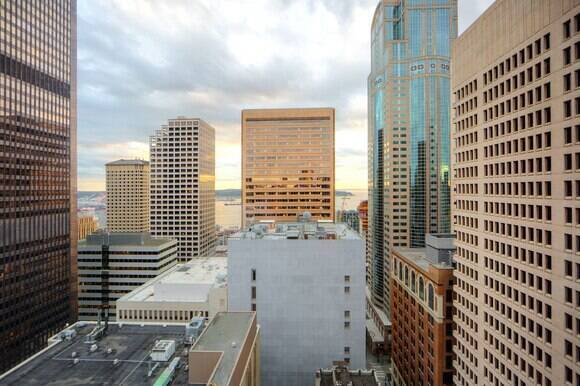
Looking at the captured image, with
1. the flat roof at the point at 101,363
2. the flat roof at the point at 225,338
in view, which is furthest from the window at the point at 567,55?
the flat roof at the point at 101,363

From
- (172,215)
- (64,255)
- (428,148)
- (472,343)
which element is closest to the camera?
(472,343)

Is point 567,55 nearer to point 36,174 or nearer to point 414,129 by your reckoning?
point 414,129

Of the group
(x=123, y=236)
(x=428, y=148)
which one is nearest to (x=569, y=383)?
(x=428, y=148)

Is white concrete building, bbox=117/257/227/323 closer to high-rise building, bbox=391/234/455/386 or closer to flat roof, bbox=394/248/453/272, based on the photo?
high-rise building, bbox=391/234/455/386

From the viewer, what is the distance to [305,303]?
58750mm

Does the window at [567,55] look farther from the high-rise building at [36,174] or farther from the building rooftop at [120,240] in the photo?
the building rooftop at [120,240]

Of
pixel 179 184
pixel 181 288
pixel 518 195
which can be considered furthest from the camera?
pixel 179 184

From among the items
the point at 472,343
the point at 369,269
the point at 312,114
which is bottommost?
the point at 369,269

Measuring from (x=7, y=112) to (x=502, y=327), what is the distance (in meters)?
122

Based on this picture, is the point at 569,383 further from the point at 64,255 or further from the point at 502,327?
the point at 64,255

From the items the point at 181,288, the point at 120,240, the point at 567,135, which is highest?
the point at 567,135

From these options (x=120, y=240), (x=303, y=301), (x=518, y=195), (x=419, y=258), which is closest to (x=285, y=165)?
(x=120, y=240)

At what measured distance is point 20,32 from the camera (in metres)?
99.2

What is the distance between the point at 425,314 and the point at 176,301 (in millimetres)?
54061
